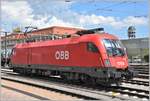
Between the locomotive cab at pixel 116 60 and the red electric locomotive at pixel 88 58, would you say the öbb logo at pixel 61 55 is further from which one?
the locomotive cab at pixel 116 60

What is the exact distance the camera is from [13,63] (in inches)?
1191

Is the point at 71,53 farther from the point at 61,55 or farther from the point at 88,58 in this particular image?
the point at 88,58

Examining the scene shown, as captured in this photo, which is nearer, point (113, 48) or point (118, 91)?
point (118, 91)

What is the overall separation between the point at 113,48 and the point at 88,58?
1.37 metres

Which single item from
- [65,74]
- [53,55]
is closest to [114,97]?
[65,74]

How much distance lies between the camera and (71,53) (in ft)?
66.8

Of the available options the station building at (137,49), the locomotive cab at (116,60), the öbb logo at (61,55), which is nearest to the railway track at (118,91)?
the locomotive cab at (116,60)

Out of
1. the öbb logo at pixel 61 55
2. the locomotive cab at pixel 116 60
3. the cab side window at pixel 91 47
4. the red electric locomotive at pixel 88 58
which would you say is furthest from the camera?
the öbb logo at pixel 61 55

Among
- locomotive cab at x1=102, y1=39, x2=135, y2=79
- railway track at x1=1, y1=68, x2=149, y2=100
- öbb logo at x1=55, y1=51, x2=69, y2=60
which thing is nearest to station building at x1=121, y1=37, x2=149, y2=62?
öbb logo at x1=55, y1=51, x2=69, y2=60

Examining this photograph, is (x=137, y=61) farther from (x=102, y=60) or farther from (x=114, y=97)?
(x=114, y=97)

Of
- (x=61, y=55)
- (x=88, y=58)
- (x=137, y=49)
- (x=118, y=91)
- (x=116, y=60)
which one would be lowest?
(x=118, y=91)

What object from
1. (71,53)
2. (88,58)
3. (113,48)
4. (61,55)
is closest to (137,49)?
(61,55)

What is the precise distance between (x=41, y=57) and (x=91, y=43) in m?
6.68

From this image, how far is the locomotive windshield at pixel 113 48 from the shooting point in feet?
61.0
